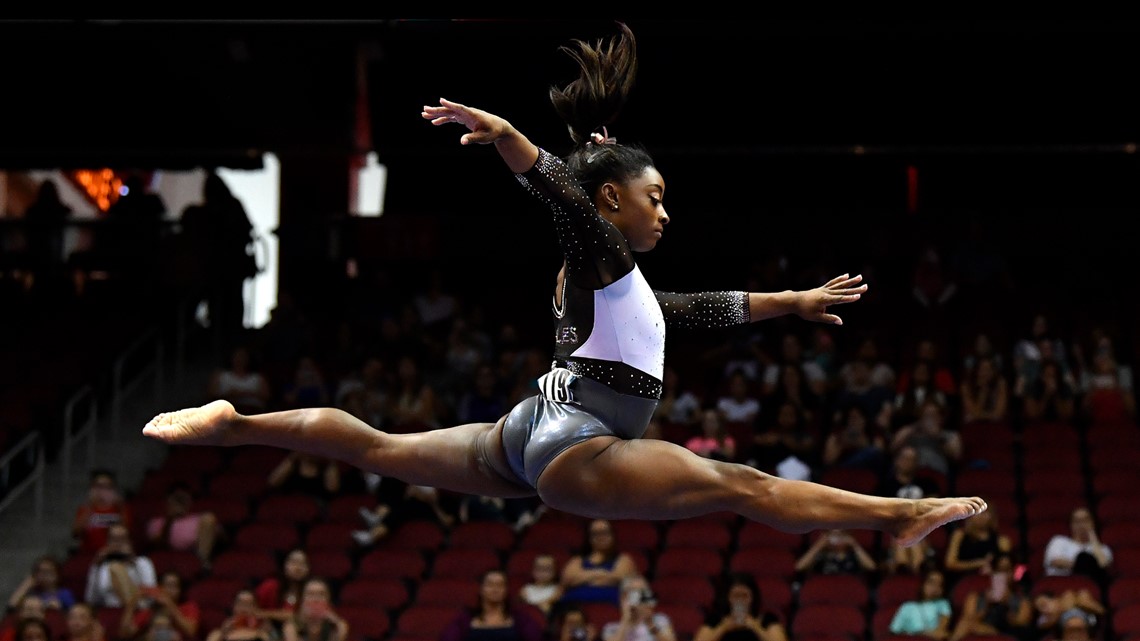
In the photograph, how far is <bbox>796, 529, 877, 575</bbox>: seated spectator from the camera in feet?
31.6

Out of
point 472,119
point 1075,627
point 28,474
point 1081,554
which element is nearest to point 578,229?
point 472,119

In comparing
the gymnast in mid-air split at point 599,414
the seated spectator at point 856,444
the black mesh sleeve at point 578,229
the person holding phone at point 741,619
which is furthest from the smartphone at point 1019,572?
the black mesh sleeve at point 578,229

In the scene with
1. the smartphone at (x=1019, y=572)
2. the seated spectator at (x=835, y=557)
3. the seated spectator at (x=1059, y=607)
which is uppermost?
the seated spectator at (x=835, y=557)

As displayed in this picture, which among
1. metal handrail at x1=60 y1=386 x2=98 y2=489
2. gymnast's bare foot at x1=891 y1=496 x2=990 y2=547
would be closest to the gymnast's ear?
gymnast's bare foot at x1=891 y1=496 x2=990 y2=547

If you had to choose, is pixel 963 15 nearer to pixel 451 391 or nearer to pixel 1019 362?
pixel 1019 362

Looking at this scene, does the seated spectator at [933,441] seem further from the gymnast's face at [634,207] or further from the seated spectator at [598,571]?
the gymnast's face at [634,207]

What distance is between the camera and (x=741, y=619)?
8.77 meters

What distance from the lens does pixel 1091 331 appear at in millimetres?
12430

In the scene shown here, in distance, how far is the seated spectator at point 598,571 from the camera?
374 inches

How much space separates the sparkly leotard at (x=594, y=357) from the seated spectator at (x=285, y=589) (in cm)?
538

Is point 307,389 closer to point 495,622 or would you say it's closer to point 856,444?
point 495,622

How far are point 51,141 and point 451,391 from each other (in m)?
5.45

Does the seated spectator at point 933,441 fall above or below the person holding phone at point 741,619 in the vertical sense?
above

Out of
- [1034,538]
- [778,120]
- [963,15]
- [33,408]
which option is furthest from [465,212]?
[1034,538]
